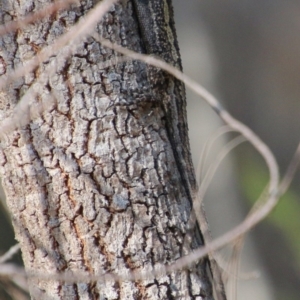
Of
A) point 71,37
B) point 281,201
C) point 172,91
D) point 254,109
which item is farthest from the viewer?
point 254,109

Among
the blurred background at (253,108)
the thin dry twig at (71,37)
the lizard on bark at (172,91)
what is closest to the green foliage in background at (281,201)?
the blurred background at (253,108)

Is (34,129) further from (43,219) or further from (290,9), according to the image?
(290,9)

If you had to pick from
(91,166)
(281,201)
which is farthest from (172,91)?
(281,201)

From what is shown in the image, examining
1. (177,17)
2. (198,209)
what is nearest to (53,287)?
(198,209)

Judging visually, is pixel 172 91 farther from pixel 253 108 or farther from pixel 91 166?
pixel 253 108

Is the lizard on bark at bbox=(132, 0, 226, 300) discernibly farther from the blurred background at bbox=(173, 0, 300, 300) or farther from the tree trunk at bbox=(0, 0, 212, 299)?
the blurred background at bbox=(173, 0, 300, 300)

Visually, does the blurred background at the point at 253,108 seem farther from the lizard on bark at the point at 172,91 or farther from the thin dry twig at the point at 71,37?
the thin dry twig at the point at 71,37
